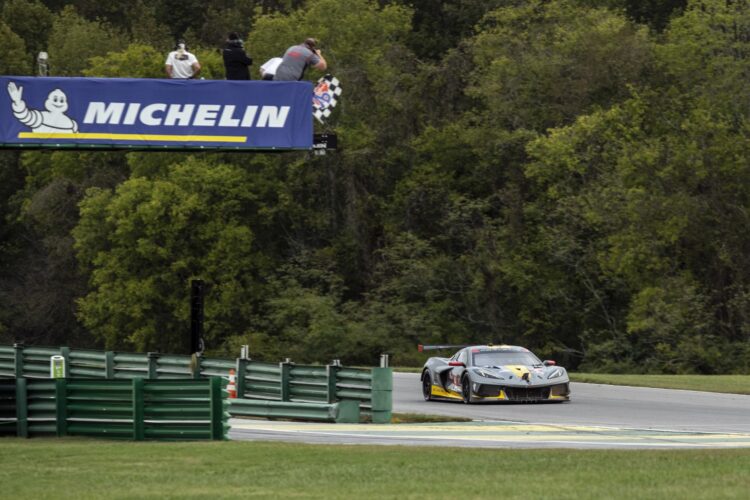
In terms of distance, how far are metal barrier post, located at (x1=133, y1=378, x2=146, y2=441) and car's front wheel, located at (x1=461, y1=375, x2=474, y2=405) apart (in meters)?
9.17

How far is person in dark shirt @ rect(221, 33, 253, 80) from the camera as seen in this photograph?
80.4ft

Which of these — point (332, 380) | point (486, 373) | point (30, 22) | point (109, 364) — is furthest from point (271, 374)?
point (30, 22)

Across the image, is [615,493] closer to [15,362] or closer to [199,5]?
[15,362]

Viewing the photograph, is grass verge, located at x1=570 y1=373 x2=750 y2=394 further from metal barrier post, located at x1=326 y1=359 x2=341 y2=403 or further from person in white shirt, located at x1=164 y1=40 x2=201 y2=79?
person in white shirt, located at x1=164 y1=40 x2=201 y2=79

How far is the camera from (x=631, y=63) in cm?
6184

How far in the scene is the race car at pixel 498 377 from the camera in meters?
28.6

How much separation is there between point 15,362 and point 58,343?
36.5 metres

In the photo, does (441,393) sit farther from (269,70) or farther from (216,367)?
(269,70)

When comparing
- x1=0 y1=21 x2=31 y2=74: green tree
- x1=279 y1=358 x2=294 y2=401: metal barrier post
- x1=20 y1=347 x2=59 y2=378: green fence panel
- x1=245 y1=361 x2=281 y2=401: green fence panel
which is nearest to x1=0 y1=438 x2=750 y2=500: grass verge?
x1=279 y1=358 x2=294 y2=401: metal barrier post

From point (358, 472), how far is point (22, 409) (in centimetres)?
757

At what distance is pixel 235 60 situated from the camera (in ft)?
80.6

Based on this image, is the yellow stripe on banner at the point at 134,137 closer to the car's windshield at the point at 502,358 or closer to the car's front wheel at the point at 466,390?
the car's front wheel at the point at 466,390

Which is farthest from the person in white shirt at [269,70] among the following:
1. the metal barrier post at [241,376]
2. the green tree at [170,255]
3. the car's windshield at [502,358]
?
the green tree at [170,255]

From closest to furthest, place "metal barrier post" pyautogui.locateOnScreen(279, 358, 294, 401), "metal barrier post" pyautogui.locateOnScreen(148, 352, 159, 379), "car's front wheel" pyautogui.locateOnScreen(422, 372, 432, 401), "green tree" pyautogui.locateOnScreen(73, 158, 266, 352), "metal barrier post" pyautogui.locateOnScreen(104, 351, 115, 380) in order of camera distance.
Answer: "metal barrier post" pyautogui.locateOnScreen(279, 358, 294, 401)
"car's front wheel" pyautogui.locateOnScreen(422, 372, 432, 401)
"metal barrier post" pyautogui.locateOnScreen(148, 352, 159, 379)
"metal barrier post" pyautogui.locateOnScreen(104, 351, 115, 380)
"green tree" pyautogui.locateOnScreen(73, 158, 266, 352)
